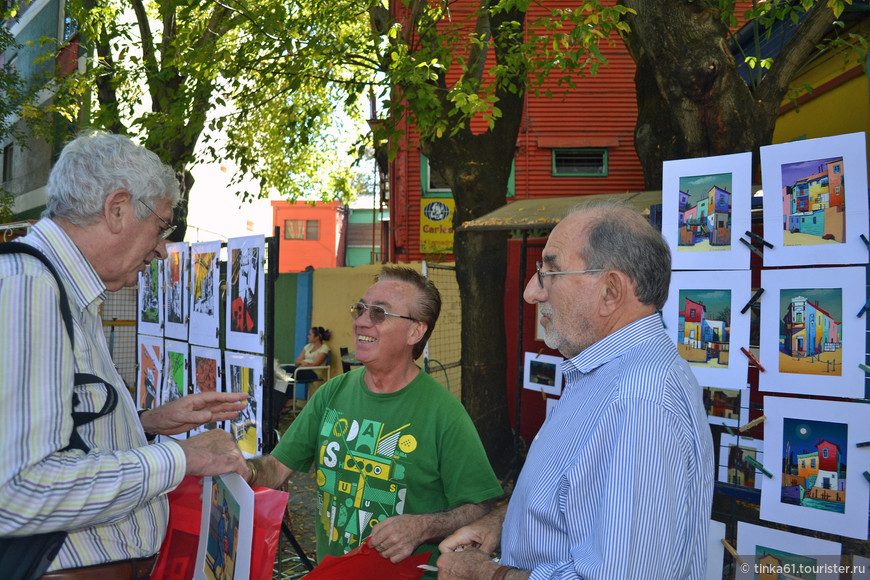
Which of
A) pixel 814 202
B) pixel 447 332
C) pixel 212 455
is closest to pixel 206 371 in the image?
pixel 212 455

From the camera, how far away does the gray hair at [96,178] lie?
177 cm

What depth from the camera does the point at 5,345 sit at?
142 cm

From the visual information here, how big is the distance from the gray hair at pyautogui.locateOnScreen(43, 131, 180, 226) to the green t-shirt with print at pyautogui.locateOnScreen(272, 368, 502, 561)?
4.09 ft

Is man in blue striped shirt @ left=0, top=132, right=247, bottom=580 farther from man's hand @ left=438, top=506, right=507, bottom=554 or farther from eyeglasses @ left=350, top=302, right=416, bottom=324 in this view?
eyeglasses @ left=350, top=302, right=416, bottom=324

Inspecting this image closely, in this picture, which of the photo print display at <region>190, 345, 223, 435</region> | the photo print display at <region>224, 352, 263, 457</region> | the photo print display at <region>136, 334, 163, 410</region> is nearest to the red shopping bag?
the photo print display at <region>224, 352, 263, 457</region>

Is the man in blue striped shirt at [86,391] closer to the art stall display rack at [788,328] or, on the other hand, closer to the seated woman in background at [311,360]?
the art stall display rack at [788,328]

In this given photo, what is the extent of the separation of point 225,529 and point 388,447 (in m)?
0.76

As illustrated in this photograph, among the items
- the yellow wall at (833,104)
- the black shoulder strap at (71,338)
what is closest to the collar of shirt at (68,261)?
the black shoulder strap at (71,338)

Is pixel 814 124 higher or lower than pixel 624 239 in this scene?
higher

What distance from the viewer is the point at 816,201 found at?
2.93 m

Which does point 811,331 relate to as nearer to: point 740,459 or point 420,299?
point 740,459

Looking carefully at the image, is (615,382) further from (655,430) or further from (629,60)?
(629,60)

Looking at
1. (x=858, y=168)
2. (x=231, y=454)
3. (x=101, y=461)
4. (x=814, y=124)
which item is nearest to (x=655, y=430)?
(x=231, y=454)

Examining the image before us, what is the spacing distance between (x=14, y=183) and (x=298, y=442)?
2213 centimetres
